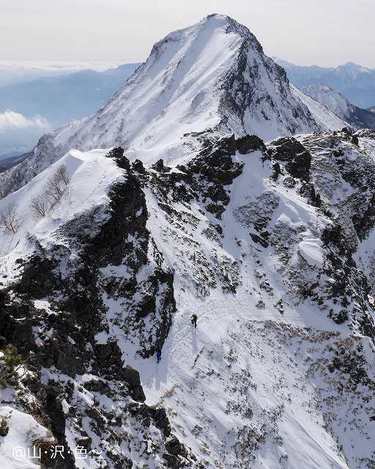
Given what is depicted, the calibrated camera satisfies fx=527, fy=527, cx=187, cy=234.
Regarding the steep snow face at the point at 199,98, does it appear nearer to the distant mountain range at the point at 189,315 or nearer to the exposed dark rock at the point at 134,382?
the distant mountain range at the point at 189,315

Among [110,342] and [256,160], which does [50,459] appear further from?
[256,160]

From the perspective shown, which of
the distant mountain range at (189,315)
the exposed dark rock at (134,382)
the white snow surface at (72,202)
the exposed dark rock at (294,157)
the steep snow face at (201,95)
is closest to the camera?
the distant mountain range at (189,315)

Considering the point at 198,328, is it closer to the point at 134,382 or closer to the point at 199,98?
the point at 134,382

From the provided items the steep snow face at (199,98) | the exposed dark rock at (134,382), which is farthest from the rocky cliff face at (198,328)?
the steep snow face at (199,98)

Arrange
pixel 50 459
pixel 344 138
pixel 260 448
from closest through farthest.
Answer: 1. pixel 50 459
2. pixel 260 448
3. pixel 344 138

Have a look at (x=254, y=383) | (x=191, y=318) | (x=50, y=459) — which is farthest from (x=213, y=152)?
(x=50, y=459)

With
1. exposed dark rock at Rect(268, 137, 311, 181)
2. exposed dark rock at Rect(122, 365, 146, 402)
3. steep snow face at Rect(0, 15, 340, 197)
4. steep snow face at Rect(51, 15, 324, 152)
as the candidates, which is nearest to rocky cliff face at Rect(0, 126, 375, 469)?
exposed dark rock at Rect(122, 365, 146, 402)

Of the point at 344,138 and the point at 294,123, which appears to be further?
the point at 294,123
